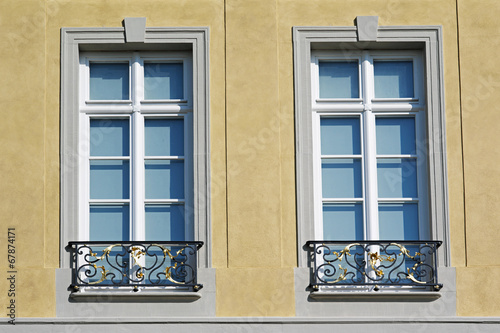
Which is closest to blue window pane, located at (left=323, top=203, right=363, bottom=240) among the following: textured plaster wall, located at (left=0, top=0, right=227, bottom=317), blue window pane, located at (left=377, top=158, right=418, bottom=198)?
blue window pane, located at (left=377, top=158, right=418, bottom=198)

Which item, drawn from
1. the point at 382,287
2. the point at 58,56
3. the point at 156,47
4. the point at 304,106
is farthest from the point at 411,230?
the point at 58,56

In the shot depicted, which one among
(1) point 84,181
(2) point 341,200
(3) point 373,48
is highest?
(3) point 373,48

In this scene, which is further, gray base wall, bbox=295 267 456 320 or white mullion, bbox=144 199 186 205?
white mullion, bbox=144 199 186 205

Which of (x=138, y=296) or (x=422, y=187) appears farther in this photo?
(x=422, y=187)

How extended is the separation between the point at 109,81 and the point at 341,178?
9.00ft

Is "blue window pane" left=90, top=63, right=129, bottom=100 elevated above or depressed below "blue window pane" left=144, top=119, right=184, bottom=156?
above

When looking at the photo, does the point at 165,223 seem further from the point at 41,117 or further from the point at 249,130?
the point at 41,117

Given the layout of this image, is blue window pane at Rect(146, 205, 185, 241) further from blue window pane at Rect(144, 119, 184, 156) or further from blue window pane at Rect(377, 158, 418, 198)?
blue window pane at Rect(377, 158, 418, 198)

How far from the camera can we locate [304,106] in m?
12.3

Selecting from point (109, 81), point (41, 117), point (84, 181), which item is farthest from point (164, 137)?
point (41, 117)

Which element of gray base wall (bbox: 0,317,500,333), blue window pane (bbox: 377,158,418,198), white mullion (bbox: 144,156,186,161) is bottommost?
gray base wall (bbox: 0,317,500,333)

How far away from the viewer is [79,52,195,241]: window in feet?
40.4

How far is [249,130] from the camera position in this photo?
40.1ft

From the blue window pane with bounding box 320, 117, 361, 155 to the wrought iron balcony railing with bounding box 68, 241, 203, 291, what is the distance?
1817 mm
